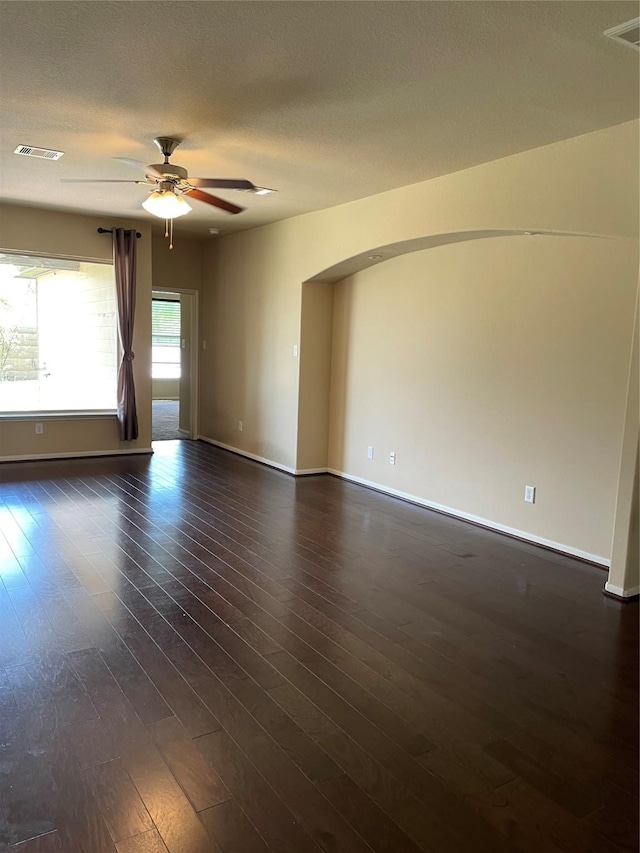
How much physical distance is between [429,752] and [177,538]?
262 cm

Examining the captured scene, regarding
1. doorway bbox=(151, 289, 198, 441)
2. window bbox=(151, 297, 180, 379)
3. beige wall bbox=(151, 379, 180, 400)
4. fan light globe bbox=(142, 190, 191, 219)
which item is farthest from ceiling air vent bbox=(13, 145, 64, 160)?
beige wall bbox=(151, 379, 180, 400)

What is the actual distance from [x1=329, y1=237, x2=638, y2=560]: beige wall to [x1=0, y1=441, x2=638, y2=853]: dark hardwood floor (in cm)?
56

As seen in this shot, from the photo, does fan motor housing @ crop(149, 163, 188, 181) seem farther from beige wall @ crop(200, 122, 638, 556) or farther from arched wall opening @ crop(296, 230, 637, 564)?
arched wall opening @ crop(296, 230, 637, 564)

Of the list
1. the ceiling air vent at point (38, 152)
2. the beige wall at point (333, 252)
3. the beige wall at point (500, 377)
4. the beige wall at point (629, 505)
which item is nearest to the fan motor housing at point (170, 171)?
the ceiling air vent at point (38, 152)

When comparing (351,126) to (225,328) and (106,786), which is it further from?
(225,328)

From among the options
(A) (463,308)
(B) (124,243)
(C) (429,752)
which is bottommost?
(C) (429,752)

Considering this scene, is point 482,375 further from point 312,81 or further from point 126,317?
point 126,317

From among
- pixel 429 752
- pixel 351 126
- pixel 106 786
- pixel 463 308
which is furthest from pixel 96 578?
pixel 463 308

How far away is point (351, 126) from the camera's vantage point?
3492 millimetres

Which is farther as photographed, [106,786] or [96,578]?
[96,578]

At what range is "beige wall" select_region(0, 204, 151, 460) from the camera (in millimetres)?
6391

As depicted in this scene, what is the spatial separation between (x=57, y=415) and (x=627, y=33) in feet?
20.5

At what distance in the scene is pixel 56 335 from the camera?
6855 mm

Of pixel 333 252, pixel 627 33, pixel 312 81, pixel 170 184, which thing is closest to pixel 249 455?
pixel 333 252
